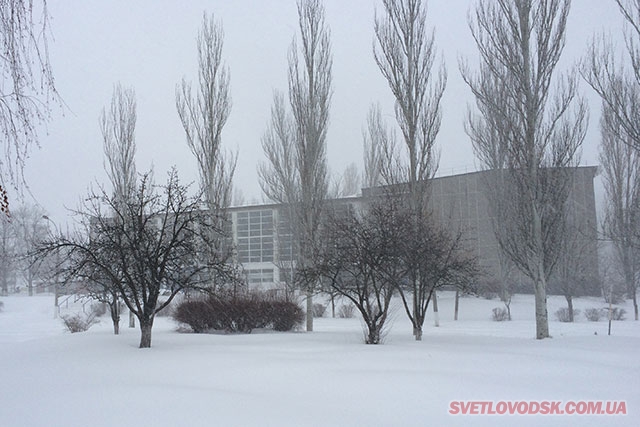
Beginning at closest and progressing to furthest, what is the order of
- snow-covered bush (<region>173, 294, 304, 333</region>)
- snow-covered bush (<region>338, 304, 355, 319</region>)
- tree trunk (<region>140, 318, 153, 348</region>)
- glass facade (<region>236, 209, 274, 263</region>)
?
tree trunk (<region>140, 318, 153, 348</region>)
snow-covered bush (<region>173, 294, 304, 333</region>)
snow-covered bush (<region>338, 304, 355, 319</region>)
glass facade (<region>236, 209, 274, 263</region>)

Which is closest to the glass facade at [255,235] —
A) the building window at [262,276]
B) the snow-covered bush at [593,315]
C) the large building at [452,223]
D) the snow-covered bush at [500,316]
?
the large building at [452,223]

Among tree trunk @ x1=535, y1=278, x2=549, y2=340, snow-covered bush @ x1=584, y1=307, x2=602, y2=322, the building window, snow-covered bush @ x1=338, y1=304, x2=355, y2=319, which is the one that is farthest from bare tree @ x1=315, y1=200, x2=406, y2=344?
the building window

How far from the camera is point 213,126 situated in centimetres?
2278

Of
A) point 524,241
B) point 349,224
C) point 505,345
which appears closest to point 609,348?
point 505,345

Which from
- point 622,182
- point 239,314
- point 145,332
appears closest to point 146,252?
point 145,332

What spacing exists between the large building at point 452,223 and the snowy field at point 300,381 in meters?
17.4

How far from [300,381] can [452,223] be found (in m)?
29.3

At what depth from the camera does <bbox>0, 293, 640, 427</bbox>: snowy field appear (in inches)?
248

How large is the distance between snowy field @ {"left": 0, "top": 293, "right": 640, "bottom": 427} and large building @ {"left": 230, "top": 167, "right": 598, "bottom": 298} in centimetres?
1741

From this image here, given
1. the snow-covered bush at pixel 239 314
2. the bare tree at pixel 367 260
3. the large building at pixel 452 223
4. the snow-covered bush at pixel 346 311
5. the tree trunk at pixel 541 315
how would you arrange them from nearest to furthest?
the bare tree at pixel 367 260 < the tree trunk at pixel 541 315 < the snow-covered bush at pixel 239 314 < the snow-covered bush at pixel 346 311 < the large building at pixel 452 223

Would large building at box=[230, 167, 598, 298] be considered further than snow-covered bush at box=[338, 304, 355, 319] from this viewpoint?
Yes

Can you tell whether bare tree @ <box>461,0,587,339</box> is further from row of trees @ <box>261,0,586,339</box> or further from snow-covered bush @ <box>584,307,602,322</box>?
snow-covered bush @ <box>584,307,602,322</box>

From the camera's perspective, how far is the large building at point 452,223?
33.7 metres

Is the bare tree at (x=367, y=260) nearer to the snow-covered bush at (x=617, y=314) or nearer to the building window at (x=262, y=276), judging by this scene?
the snow-covered bush at (x=617, y=314)
